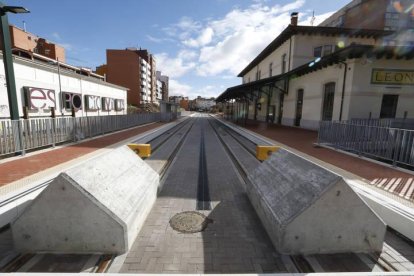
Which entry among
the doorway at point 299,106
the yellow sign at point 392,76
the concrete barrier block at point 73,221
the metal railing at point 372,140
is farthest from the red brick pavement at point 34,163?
the doorway at point 299,106

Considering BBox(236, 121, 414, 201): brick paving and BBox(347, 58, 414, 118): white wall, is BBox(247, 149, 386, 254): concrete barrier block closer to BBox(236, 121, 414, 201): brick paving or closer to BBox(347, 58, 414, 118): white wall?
BBox(236, 121, 414, 201): brick paving

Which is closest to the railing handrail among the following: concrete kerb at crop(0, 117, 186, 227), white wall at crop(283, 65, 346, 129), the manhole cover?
concrete kerb at crop(0, 117, 186, 227)

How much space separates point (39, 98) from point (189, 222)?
1793cm

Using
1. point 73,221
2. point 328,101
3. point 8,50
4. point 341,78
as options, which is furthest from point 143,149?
point 328,101

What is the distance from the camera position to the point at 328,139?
1039 cm

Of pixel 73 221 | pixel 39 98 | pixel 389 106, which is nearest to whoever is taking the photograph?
pixel 73 221

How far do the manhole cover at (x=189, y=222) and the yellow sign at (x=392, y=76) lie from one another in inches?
611

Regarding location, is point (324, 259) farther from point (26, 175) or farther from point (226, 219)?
point (26, 175)

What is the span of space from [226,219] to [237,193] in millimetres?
1312

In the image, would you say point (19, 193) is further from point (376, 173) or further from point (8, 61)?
point (376, 173)

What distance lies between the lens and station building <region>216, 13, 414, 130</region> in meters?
13.5

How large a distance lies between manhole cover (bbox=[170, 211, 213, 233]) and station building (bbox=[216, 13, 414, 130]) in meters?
13.4

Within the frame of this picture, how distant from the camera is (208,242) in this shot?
3328 millimetres

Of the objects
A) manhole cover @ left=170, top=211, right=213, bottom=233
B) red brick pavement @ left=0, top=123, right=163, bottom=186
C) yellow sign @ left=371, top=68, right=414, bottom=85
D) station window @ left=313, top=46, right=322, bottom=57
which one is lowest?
manhole cover @ left=170, top=211, right=213, bottom=233
